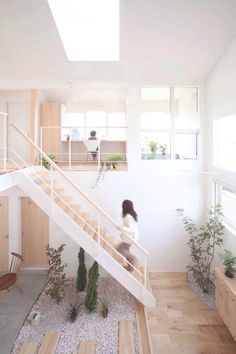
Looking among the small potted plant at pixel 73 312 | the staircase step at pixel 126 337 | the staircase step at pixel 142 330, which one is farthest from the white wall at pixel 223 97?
the small potted plant at pixel 73 312

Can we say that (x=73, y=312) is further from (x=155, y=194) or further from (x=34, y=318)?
(x=155, y=194)

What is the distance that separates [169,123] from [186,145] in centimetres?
65

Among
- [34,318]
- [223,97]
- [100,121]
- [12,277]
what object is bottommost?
[34,318]

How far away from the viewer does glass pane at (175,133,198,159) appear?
6289 millimetres

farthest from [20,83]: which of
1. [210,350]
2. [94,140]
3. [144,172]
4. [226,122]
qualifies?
[210,350]

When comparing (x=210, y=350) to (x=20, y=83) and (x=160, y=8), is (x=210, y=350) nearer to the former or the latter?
(x=160, y=8)

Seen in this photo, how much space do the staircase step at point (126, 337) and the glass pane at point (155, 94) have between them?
4.58 meters

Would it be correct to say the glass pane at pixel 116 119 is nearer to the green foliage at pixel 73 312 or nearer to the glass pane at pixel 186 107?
the glass pane at pixel 186 107

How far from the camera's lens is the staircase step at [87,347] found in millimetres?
3805

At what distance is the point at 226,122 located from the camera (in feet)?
17.5

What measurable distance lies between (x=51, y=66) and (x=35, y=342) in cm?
500

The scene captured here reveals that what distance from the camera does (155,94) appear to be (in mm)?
6258

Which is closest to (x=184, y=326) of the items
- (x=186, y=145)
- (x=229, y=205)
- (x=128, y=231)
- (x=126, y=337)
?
(x=126, y=337)

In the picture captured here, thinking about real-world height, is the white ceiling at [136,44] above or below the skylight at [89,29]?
below
